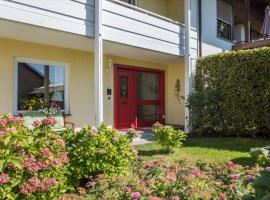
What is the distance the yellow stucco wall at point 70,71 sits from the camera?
33.1 feet

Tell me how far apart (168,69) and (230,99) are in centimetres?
427

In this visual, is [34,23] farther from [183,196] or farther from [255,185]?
[255,185]

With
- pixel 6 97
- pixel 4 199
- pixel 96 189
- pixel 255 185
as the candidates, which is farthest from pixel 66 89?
pixel 255 185

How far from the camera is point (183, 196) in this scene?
13.6 feet

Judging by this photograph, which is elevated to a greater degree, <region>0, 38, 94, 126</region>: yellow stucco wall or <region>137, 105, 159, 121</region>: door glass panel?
<region>0, 38, 94, 126</region>: yellow stucco wall

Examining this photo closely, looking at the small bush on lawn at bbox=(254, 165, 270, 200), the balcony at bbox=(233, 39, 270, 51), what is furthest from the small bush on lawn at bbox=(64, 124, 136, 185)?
the balcony at bbox=(233, 39, 270, 51)

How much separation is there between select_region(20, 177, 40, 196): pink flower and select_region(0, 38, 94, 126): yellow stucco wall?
21.9 feet

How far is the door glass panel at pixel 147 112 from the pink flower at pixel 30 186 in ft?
35.7

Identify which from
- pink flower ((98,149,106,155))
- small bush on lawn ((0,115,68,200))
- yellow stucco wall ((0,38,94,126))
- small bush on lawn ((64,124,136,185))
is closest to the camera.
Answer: small bush on lawn ((0,115,68,200))

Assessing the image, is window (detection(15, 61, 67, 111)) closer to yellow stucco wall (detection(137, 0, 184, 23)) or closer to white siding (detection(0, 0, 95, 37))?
white siding (detection(0, 0, 95, 37))

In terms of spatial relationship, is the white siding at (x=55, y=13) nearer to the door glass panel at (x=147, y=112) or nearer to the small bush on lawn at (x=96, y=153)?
the small bush on lawn at (x=96, y=153)

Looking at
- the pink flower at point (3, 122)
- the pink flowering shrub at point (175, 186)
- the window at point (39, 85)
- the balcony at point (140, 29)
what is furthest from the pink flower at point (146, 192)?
the window at point (39, 85)

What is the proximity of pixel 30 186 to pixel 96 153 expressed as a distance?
1.63m

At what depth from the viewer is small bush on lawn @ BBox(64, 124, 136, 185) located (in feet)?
17.3
